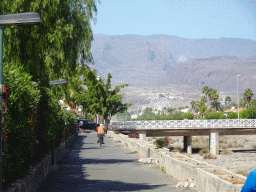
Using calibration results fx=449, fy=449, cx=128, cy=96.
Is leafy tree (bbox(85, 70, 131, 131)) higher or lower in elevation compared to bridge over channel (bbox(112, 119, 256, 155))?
higher

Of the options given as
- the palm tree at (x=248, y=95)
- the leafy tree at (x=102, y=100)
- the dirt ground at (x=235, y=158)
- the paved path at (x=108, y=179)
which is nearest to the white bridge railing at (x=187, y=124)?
the leafy tree at (x=102, y=100)

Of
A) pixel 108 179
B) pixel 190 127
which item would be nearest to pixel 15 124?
pixel 108 179

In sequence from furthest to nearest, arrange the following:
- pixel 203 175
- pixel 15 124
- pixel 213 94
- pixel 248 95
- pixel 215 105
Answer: pixel 215 105
pixel 213 94
pixel 248 95
pixel 203 175
pixel 15 124

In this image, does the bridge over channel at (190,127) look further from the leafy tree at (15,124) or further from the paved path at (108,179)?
the leafy tree at (15,124)

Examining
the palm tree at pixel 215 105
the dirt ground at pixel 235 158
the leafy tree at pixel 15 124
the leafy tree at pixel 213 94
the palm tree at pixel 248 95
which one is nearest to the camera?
the leafy tree at pixel 15 124

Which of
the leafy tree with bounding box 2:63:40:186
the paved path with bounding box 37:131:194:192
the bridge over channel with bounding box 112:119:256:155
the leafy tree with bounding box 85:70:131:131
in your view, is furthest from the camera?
the leafy tree with bounding box 85:70:131:131

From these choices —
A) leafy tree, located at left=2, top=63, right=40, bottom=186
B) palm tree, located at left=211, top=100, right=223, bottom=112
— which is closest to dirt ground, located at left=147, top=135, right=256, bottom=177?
leafy tree, located at left=2, top=63, right=40, bottom=186

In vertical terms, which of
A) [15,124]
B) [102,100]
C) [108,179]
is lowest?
[108,179]

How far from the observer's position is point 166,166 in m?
15.8

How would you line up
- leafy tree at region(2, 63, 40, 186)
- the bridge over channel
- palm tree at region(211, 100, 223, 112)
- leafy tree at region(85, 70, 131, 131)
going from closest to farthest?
1. leafy tree at region(2, 63, 40, 186)
2. the bridge over channel
3. leafy tree at region(85, 70, 131, 131)
4. palm tree at region(211, 100, 223, 112)

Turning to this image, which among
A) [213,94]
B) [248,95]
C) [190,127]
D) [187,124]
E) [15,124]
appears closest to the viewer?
[15,124]

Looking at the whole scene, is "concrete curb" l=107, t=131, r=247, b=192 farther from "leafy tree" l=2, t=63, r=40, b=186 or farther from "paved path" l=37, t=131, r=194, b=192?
"leafy tree" l=2, t=63, r=40, b=186

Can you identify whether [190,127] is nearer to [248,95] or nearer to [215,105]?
[248,95]

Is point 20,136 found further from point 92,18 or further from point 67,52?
point 92,18
